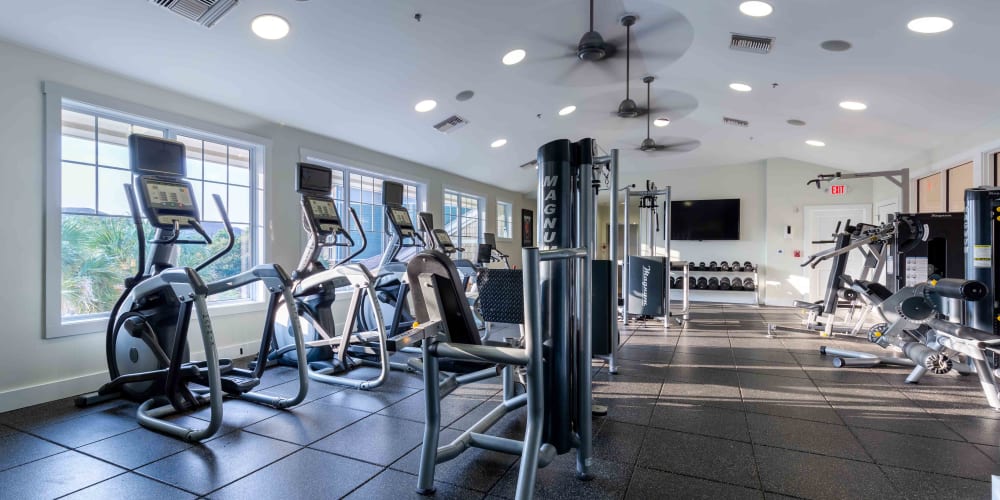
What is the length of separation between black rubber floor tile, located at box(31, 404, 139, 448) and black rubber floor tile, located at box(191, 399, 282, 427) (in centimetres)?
36

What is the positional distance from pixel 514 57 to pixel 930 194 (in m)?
6.12

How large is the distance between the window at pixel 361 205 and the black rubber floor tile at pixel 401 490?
380 centimetres

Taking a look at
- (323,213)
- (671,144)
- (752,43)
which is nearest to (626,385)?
(323,213)

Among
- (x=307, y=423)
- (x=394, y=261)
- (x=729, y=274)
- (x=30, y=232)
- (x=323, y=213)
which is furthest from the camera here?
(x=729, y=274)

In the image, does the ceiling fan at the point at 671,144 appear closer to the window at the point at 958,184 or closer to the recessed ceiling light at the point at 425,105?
the recessed ceiling light at the point at 425,105

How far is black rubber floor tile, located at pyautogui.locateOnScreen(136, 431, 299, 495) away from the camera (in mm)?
2166

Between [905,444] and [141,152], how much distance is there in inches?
187

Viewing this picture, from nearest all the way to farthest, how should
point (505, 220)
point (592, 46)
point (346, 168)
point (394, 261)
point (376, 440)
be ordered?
point (376, 440) → point (592, 46) → point (394, 261) → point (346, 168) → point (505, 220)

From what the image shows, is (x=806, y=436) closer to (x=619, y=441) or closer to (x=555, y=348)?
(x=619, y=441)

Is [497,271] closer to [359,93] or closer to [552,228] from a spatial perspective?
[552,228]

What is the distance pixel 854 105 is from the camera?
5320 mm

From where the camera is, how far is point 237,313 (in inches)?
179

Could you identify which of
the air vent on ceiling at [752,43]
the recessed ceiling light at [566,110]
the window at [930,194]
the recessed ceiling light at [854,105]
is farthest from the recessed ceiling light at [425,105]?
the window at [930,194]

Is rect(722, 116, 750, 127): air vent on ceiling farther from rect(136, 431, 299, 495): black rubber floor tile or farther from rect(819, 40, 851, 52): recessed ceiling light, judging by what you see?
rect(136, 431, 299, 495): black rubber floor tile
